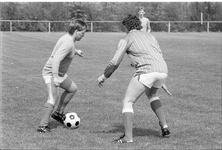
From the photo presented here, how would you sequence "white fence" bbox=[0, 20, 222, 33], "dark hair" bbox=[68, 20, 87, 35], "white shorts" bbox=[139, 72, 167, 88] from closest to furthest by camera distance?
"white shorts" bbox=[139, 72, 167, 88] → "dark hair" bbox=[68, 20, 87, 35] → "white fence" bbox=[0, 20, 222, 33]

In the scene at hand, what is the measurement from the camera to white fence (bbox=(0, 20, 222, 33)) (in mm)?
47469

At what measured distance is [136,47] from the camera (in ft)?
24.1

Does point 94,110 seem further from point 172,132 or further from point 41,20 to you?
point 41,20

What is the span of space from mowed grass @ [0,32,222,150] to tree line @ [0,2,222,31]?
25.1m

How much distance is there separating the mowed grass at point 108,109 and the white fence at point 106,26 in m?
26.3

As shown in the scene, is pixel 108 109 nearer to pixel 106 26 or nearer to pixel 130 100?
pixel 130 100

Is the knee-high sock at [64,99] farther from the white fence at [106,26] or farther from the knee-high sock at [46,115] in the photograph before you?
the white fence at [106,26]

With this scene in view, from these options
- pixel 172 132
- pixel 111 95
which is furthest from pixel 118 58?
pixel 111 95

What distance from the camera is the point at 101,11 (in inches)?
1951

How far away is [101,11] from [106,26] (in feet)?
6.84

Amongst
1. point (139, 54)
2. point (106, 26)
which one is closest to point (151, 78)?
point (139, 54)

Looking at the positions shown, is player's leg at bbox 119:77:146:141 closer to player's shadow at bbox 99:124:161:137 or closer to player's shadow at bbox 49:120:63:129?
player's shadow at bbox 99:124:161:137

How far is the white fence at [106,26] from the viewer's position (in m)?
47.5

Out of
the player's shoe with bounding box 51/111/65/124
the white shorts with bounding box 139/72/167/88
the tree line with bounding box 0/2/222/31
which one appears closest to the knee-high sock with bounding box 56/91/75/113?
the player's shoe with bounding box 51/111/65/124
